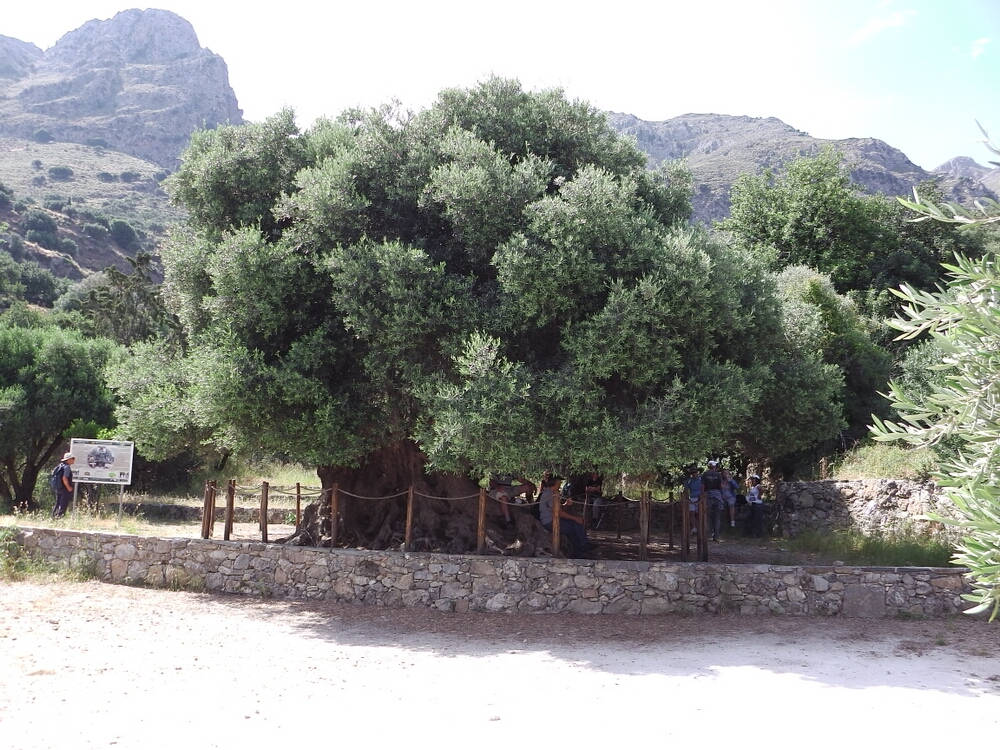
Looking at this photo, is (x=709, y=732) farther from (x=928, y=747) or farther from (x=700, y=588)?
(x=700, y=588)

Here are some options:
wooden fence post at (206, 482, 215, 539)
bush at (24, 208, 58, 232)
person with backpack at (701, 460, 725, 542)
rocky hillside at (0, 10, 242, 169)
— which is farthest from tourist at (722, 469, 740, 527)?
rocky hillside at (0, 10, 242, 169)

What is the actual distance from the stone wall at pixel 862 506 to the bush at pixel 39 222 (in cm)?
6922

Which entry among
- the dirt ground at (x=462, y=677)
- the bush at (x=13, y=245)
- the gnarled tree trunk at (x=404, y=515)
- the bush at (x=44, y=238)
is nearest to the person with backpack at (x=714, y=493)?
the gnarled tree trunk at (x=404, y=515)

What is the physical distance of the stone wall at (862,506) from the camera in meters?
15.1

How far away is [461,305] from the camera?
392 inches

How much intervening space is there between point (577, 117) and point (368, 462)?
734 cm

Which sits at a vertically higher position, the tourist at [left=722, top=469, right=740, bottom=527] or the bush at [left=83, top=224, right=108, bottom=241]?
the bush at [left=83, top=224, right=108, bottom=241]

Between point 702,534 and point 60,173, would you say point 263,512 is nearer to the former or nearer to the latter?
point 702,534

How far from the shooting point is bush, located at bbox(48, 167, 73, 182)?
89250 millimetres

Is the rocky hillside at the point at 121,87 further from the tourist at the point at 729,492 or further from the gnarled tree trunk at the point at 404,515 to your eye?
the gnarled tree trunk at the point at 404,515

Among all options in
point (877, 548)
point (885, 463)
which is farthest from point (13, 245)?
point (877, 548)

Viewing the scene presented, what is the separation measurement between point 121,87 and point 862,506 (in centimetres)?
16032

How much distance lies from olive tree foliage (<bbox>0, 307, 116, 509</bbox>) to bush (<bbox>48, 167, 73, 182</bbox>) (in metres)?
80.8

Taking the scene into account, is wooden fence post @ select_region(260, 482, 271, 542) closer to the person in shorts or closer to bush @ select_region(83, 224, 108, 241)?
the person in shorts
